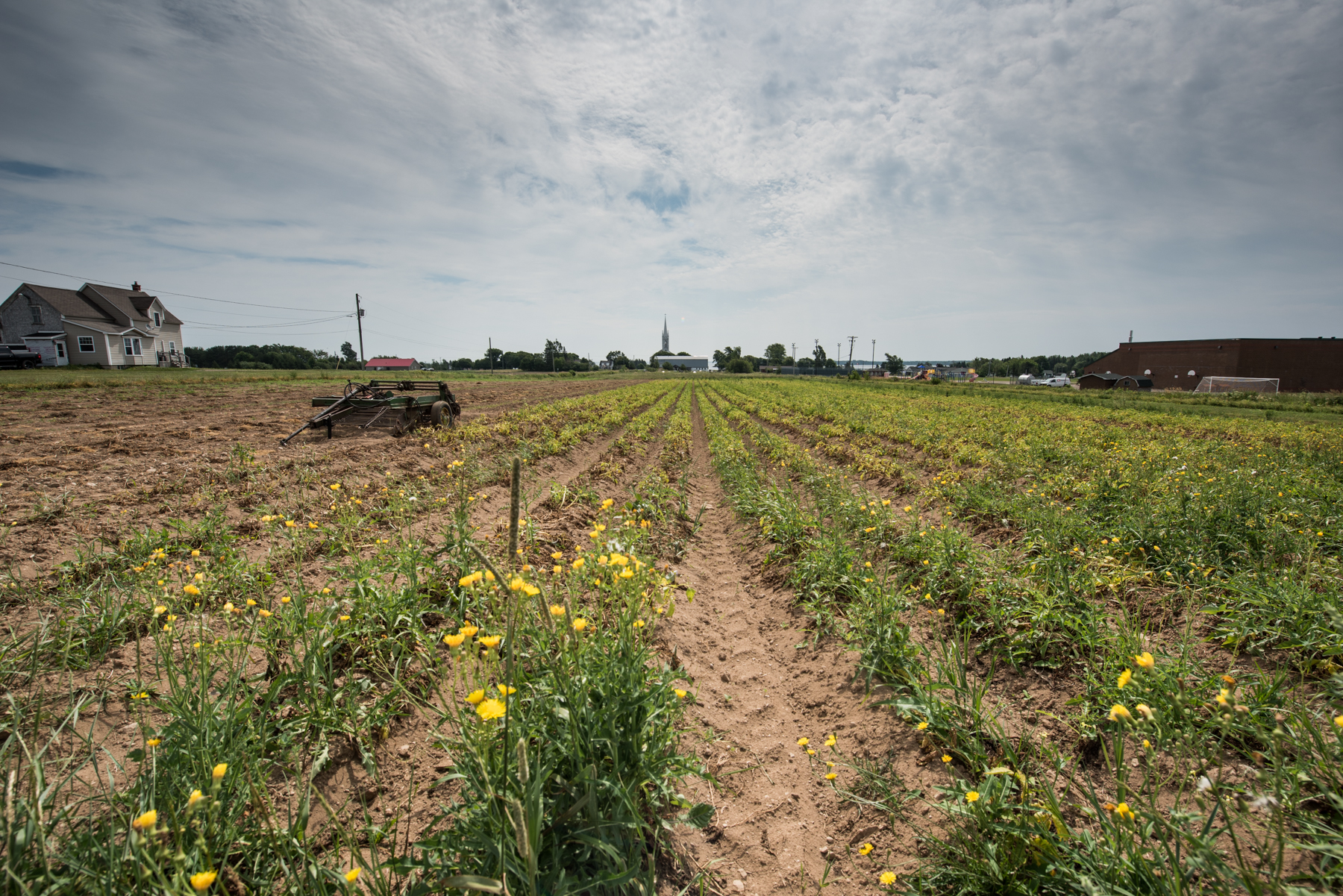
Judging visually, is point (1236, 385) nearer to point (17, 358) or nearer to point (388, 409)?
point (388, 409)

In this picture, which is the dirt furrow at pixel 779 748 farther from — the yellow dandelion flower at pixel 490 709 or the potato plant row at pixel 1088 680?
the yellow dandelion flower at pixel 490 709

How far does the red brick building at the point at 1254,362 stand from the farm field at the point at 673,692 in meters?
61.3

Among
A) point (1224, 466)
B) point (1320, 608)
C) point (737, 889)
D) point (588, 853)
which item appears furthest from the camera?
point (1224, 466)

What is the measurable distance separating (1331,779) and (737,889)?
2497 millimetres

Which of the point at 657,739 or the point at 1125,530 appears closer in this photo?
the point at 657,739

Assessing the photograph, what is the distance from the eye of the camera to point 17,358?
1145 inches

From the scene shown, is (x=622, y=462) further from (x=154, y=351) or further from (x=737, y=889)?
(x=154, y=351)

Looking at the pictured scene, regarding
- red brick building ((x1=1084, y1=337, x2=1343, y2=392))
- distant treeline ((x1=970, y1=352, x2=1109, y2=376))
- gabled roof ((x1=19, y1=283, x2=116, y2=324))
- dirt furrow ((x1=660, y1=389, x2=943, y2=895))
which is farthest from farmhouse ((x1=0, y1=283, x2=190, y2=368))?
distant treeline ((x1=970, y1=352, x2=1109, y2=376))

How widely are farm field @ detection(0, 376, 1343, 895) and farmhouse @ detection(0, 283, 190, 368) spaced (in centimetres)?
4948

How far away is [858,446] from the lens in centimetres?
1162

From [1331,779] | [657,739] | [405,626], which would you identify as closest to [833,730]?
[657,739]

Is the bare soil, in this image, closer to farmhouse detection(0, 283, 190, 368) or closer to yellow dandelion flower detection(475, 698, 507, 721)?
yellow dandelion flower detection(475, 698, 507, 721)

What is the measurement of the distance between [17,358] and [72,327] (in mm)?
12443

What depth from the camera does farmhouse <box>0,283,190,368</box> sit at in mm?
37656
